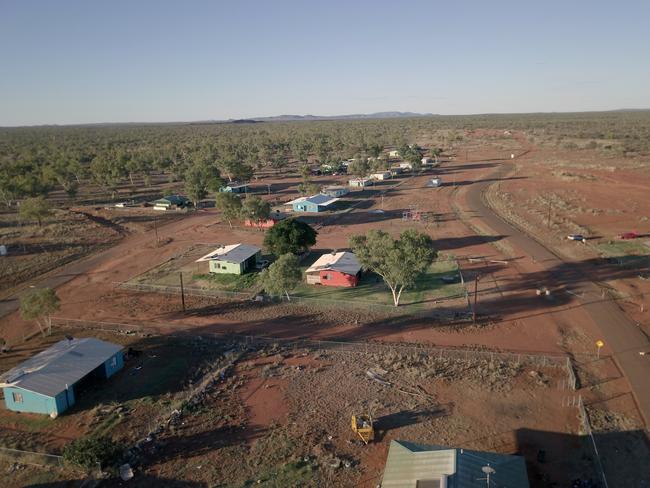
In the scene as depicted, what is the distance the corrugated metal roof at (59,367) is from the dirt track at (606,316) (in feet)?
101

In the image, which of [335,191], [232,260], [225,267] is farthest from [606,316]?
[335,191]

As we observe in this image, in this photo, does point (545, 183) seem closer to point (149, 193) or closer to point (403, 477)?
point (149, 193)

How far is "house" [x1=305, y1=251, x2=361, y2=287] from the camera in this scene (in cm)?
4444

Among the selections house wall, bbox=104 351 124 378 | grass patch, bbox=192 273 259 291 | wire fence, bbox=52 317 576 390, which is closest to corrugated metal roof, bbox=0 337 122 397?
house wall, bbox=104 351 124 378

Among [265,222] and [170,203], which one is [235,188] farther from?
[265,222]

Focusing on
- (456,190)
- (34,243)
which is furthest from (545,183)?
(34,243)

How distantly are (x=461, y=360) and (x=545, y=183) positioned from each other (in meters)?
74.7

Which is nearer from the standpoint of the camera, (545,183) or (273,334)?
(273,334)

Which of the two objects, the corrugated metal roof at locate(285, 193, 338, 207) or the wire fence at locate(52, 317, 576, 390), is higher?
the corrugated metal roof at locate(285, 193, 338, 207)

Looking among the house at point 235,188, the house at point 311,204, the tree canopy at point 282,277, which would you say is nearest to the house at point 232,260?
the tree canopy at point 282,277

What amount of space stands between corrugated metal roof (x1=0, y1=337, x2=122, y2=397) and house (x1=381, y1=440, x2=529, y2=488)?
1874 centimetres

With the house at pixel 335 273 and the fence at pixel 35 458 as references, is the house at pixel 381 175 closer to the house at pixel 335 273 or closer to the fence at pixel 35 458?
the house at pixel 335 273

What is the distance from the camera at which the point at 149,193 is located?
99.6 m

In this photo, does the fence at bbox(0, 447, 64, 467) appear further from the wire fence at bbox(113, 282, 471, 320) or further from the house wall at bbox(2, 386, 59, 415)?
the wire fence at bbox(113, 282, 471, 320)
